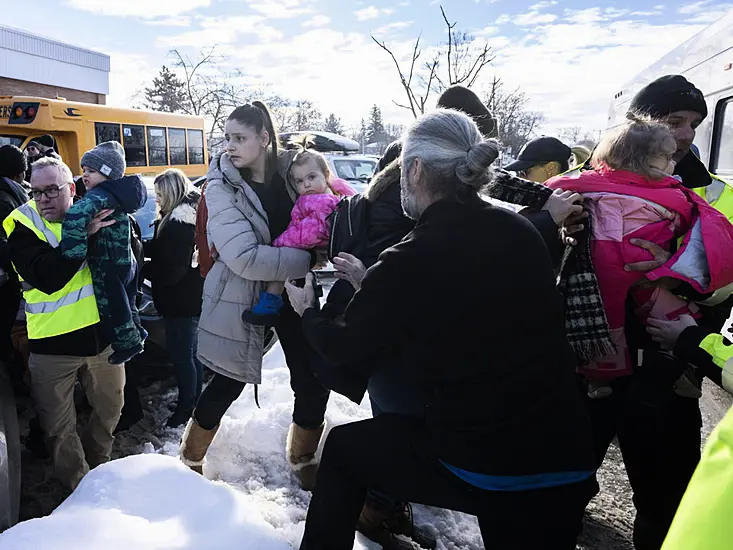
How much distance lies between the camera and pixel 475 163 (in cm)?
176

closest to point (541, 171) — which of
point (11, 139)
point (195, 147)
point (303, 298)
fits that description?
point (303, 298)

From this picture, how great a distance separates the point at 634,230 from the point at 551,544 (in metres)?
1.22

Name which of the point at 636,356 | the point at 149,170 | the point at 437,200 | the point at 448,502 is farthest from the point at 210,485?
the point at 149,170

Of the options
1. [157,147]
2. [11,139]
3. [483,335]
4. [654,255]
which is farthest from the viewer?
[157,147]

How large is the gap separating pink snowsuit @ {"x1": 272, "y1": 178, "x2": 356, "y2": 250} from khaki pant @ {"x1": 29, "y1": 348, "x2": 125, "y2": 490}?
124 centimetres

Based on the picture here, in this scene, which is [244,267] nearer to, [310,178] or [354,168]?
[310,178]

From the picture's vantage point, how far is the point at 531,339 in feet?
5.66

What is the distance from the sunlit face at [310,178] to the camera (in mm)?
2957

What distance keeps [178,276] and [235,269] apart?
1.43m

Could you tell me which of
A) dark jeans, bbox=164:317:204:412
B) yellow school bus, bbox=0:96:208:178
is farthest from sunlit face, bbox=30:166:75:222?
yellow school bus, bbox=0:96:208:178

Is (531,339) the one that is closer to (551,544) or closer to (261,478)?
(551,544)

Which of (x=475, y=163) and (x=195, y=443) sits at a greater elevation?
(x=475, y=163)

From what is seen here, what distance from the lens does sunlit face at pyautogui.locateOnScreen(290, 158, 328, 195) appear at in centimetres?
296

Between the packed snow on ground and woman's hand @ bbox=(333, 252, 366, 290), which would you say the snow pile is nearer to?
the packed snow on ground
